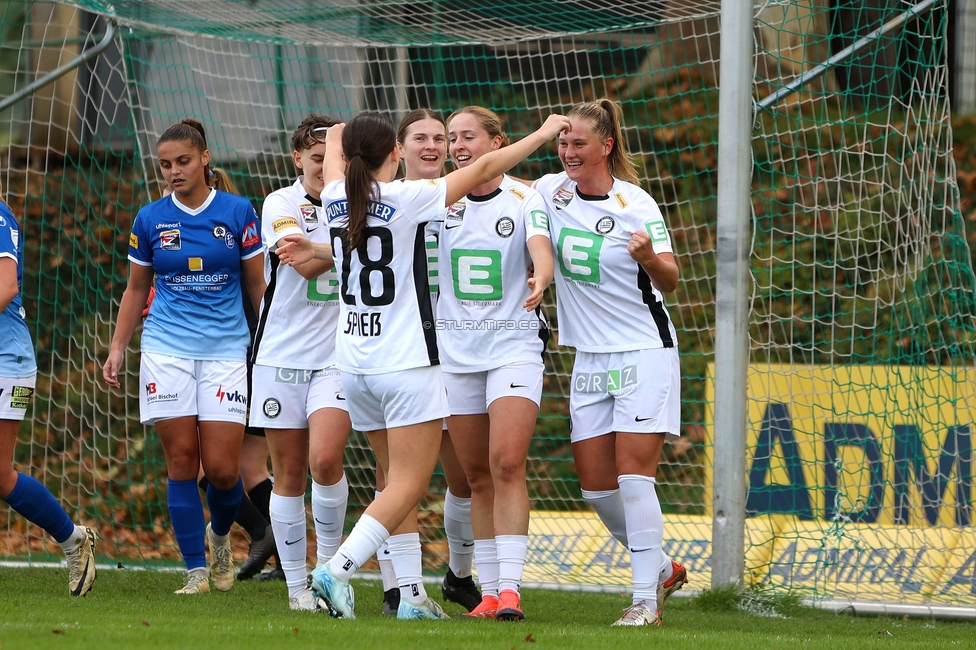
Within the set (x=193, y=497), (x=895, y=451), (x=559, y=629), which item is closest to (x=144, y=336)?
(x=193, y=497)

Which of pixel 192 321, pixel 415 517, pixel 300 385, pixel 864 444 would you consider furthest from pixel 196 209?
pixel 864 444

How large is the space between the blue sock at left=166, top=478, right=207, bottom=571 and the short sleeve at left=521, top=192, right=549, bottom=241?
2121mm

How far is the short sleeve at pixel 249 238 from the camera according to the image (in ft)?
18.5

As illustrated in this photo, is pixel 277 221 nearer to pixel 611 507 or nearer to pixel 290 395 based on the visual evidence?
pixel 290 395

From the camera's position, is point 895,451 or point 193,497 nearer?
point 193,497

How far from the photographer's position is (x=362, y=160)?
440cm

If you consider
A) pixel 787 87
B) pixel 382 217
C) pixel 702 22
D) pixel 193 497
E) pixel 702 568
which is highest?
pixel 702 22

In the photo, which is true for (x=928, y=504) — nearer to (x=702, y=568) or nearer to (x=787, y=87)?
(x=702, y=568)

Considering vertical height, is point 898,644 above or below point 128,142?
below

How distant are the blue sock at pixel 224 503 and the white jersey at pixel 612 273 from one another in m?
1.96

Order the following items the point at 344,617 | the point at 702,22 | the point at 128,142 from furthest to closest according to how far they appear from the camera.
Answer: the point at 128,142 < the point at 702,22 < the point at 344,617

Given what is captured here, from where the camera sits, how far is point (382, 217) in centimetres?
439

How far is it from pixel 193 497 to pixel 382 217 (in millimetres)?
2031

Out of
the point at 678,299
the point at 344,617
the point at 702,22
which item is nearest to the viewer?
the point at 344,617
